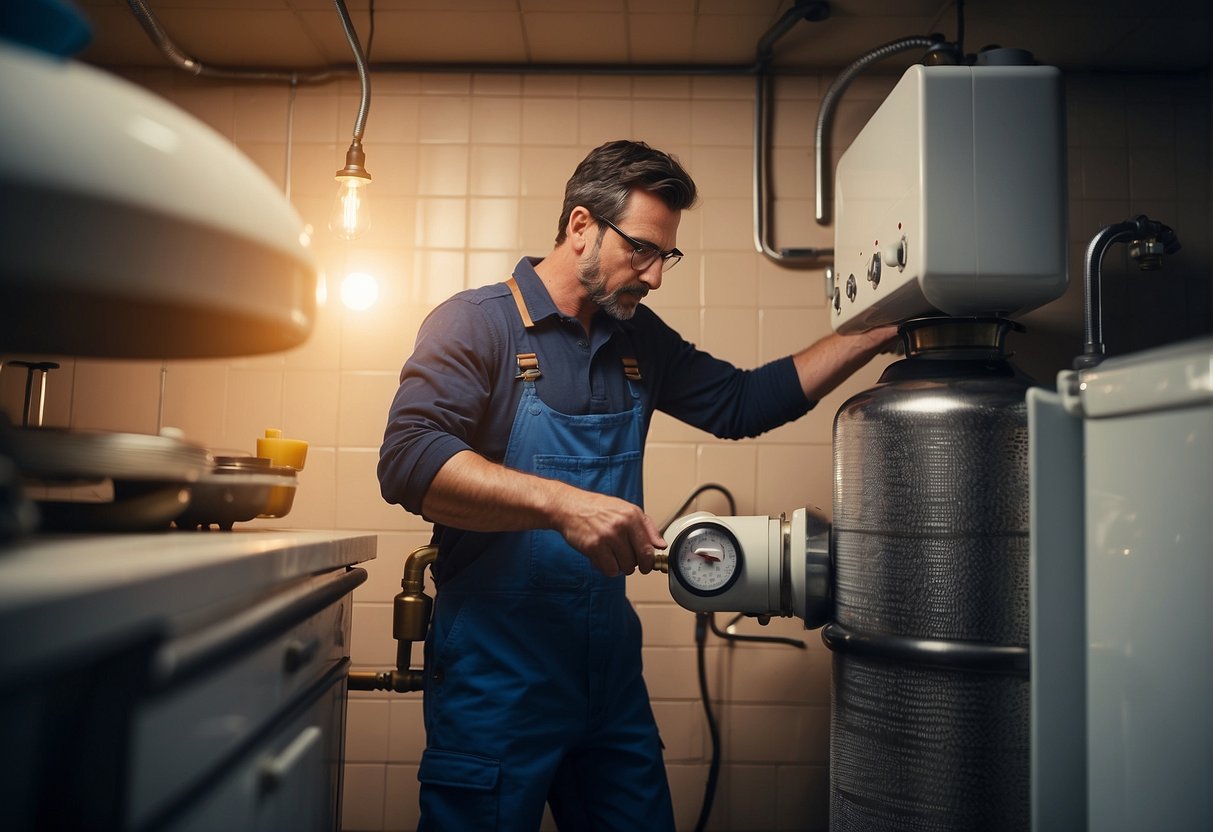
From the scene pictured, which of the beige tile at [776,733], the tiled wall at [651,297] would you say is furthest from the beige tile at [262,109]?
the beige tile at [776,733]

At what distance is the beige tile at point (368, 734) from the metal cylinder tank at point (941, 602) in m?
1.24

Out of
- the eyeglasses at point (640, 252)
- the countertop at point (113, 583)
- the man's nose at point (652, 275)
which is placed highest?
the eyeglasses at point (640, 252)

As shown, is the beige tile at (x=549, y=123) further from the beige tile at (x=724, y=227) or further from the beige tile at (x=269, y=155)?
the beige tile at (x=269, y=155)

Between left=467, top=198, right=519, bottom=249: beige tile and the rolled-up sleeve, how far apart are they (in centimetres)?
68

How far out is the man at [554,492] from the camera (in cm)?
126

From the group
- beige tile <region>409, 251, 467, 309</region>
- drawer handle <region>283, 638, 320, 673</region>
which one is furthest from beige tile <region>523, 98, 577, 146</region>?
drawer handle <region>283, 638, 320, 673</region>

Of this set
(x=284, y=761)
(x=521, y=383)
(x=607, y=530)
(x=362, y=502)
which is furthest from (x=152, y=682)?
(x=362, y=502)

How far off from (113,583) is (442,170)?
1.81 meters

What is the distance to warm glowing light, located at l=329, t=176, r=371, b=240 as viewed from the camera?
177cm

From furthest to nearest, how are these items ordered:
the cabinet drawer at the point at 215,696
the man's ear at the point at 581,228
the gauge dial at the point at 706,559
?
the man's ear at the point at 581,228, the gauge dial at the point at 706,559, the cabinet drawer at the point at 215,696

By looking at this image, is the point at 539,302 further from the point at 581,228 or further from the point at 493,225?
the point at 493,225

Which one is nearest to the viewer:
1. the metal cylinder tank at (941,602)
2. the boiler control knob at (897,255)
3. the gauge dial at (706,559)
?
the metal cylinder tank at (941,602)

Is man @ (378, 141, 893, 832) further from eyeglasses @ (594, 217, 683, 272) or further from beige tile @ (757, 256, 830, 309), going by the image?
beige tile @ (757, 256, 830, 309)

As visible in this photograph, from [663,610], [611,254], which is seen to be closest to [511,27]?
[611,254]
